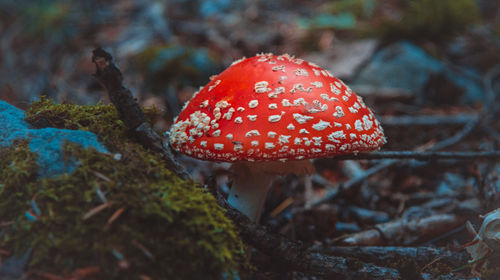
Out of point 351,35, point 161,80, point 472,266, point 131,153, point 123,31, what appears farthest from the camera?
point 123,31

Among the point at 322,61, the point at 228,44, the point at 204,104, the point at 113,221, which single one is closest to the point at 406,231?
the point at 204,104

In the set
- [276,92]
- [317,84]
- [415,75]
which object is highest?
[415,75]

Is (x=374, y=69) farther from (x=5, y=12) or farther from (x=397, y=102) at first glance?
(x=5, y=12)

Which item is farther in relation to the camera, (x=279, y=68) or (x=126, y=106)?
(x=279, y=68)

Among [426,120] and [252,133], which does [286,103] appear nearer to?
[252,133]

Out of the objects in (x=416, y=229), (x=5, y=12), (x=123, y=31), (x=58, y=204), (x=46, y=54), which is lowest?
(x=58, y=204)

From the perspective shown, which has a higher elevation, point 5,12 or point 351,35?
point 5,12

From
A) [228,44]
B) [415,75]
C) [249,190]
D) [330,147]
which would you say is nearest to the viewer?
[330,147]

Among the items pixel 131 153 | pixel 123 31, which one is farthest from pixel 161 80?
pixel 131 153
